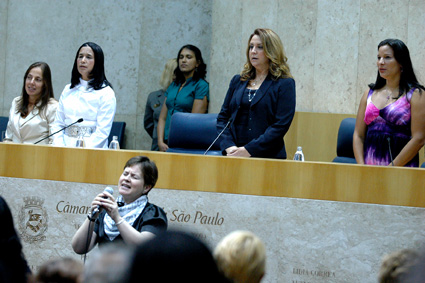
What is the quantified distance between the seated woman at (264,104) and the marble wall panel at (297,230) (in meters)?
0.70

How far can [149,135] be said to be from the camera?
7988 millimetres

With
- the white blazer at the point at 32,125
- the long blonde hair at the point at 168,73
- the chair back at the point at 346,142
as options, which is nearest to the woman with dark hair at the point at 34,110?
the white blazer at the point at 32,125

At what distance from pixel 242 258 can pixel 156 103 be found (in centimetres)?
582

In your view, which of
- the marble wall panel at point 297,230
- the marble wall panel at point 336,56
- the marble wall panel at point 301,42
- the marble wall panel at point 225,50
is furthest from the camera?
the marble wall panel at point 225,50

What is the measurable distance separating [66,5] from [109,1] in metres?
0.59

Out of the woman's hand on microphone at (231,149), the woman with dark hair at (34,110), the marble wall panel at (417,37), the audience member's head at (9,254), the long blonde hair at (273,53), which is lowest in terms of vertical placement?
the audience member's head at (9,254)

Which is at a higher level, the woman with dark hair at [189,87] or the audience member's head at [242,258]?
the woman with dark hair at [189,87]

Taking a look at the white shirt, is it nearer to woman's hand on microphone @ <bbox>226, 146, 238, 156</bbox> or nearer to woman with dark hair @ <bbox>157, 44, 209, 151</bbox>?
woman's hand on microphone @ <bbox>226, 146, 238, 156</bbox>

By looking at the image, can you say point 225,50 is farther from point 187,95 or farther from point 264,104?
point 264,104

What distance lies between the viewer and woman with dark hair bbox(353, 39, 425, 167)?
14.1 feet

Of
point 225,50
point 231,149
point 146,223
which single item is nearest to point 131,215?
point 146,223

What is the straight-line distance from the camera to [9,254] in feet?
6.14

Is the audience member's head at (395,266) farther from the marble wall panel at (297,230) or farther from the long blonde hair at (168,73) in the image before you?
the long blonde hair at (168,73)

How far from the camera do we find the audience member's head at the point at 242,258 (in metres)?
1.75
